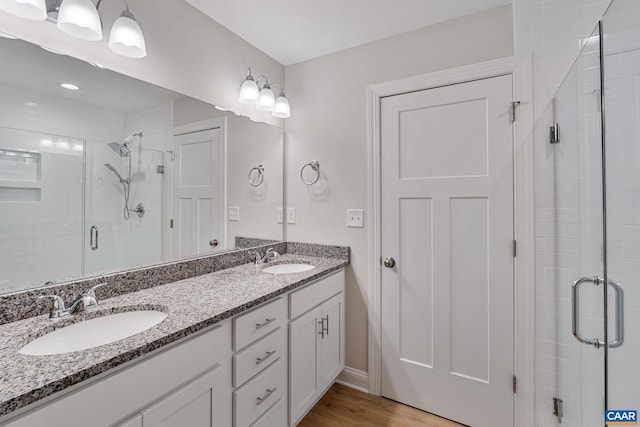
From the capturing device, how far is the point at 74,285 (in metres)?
1.18

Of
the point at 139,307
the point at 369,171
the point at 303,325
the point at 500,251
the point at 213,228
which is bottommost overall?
the point at 303,325

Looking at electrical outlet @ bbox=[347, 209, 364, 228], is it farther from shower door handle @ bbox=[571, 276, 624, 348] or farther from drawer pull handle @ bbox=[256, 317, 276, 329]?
shower door handle @ bbox=[571, 276, 624, 348]

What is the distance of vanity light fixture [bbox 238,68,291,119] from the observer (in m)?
1.97

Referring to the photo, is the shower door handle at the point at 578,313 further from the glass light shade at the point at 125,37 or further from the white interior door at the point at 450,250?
the glass light shade at the point at 125,37

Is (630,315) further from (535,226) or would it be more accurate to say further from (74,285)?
(74,285)

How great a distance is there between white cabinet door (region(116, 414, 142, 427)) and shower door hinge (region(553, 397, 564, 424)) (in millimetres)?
1887

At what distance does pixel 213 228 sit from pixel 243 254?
0.29 meters

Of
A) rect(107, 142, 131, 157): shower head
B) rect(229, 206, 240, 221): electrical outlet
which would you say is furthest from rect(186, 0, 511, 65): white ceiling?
rect(229, 206, 240, 221): electrical outlet

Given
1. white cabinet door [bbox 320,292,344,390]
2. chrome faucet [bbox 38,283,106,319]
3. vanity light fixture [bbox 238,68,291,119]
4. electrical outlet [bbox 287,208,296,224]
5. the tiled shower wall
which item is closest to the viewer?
chrome faucet [bbox 38,283,106,319]

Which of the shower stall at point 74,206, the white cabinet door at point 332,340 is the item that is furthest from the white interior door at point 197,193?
the white cabinet door at point 332,340

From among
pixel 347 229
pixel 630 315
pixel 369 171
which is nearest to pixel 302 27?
pixel 369 171

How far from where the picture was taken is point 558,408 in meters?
1.52

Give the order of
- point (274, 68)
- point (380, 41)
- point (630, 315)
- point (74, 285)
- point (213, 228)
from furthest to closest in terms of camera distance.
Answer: point (274, 68)
point (380, 41)
point (213, 228)
point (74, 285)
point (630, 315)

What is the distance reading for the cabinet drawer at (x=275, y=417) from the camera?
1.35 meters
